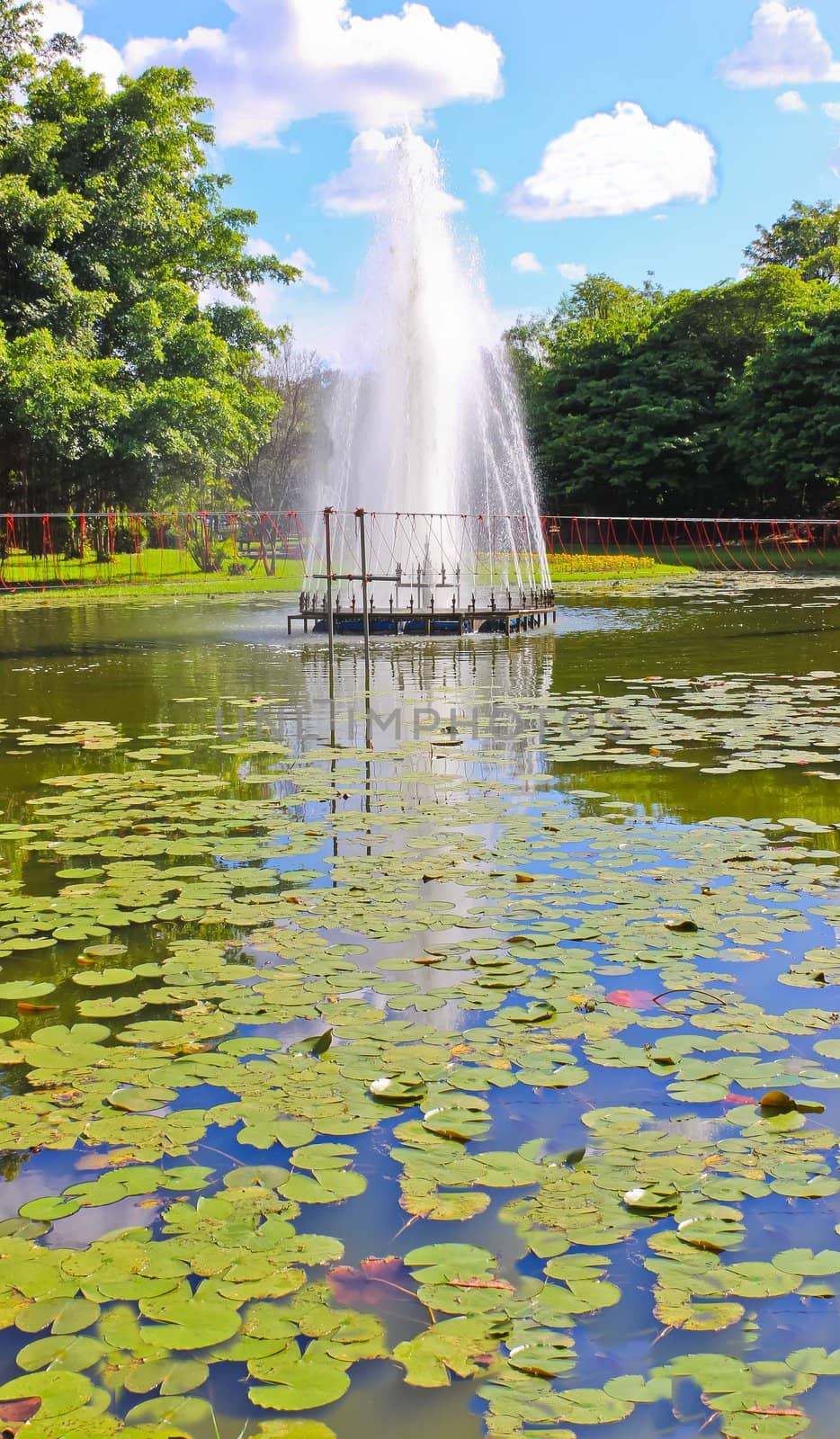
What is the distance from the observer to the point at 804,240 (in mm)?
59562

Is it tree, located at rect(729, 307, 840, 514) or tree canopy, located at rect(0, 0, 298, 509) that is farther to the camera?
tree, located at rect(729, 307, 840, 514)

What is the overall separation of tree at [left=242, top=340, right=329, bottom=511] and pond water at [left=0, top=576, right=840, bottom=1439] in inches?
2052

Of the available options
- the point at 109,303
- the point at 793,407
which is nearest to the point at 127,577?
the point at 109,303

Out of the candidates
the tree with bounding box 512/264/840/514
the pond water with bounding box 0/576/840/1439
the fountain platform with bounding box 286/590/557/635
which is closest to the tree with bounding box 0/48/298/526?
the fountain platform with bounding box 286/590/557/635

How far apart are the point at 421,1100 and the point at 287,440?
186 ft

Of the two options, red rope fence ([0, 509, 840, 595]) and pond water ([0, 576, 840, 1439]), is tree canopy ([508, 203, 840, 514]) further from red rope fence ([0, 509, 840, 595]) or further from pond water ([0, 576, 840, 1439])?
pond water ([0, 576, 840, 1439])

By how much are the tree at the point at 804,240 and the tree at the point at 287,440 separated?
21302mm

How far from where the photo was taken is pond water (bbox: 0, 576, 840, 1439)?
2.61 m

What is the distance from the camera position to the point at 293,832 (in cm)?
684

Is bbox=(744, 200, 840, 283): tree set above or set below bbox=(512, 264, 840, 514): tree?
above

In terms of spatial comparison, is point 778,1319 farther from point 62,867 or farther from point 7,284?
point 7,284

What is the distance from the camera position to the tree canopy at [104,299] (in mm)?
29328

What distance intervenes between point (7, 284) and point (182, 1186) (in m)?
31.5

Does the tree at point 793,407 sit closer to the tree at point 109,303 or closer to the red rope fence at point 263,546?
the red rope fence at point 263,546
